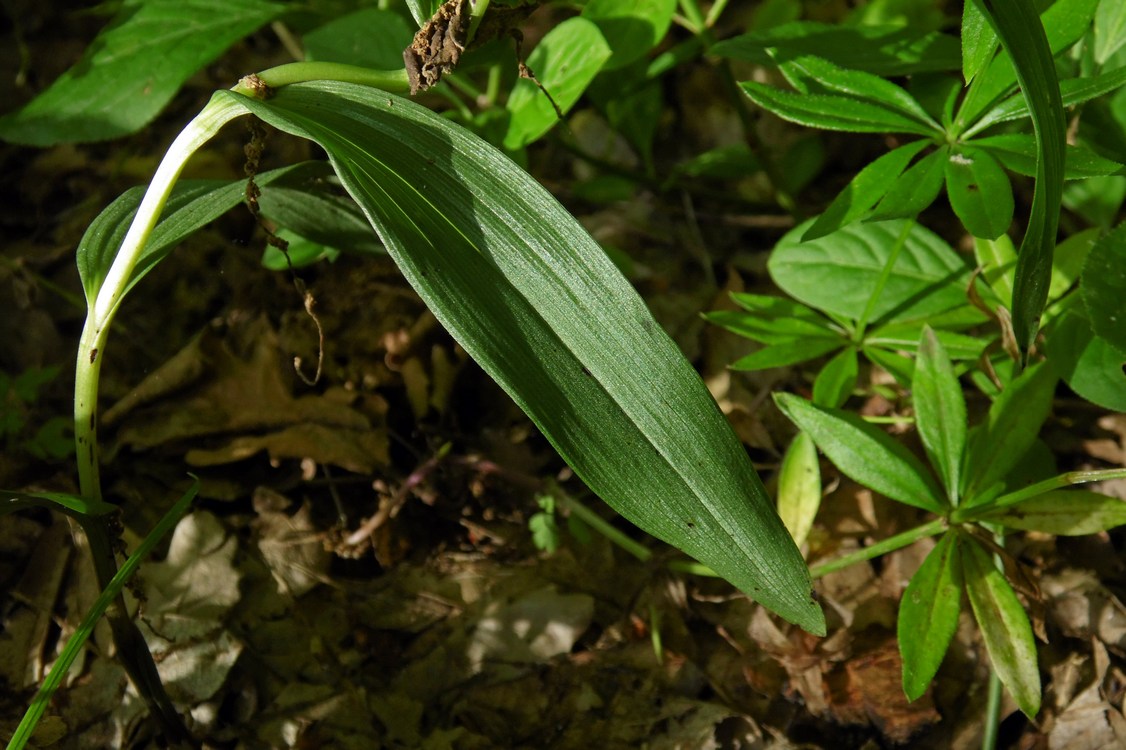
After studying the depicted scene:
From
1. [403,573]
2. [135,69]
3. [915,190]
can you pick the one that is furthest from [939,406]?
[135,69]

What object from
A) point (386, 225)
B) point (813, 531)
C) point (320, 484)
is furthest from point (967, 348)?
point (320, 484)

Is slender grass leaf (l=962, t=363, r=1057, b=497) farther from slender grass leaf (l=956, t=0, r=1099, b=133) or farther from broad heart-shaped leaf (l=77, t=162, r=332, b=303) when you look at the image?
broad heart-shaped leaf (l=77, t=162, r=332, b=303)

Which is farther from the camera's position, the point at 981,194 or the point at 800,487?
the point at 800,487

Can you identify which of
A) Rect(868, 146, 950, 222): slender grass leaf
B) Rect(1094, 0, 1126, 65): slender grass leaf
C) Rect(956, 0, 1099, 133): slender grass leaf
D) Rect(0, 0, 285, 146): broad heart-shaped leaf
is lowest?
Rect(1094, 0, 1126, 65): slender grass leaf

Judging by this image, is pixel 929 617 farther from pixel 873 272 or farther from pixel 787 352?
pixel 873 272

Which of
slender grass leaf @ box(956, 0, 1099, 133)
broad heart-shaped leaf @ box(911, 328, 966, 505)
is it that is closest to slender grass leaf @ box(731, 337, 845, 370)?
broad heart-shaped leaf @ box(911, 328, 966, 505)

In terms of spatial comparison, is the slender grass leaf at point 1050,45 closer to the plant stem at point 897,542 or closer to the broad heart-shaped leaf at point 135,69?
the plant stem at point 897,542
